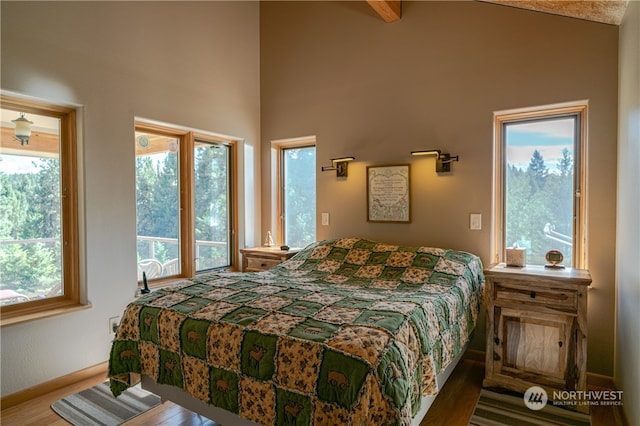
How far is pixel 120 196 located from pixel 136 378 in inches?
60.9

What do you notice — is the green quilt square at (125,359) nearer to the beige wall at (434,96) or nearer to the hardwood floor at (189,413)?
the hardwood floor at (189,413)

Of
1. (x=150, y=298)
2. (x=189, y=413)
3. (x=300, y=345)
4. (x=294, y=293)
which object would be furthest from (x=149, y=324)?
(x=300, y=345)

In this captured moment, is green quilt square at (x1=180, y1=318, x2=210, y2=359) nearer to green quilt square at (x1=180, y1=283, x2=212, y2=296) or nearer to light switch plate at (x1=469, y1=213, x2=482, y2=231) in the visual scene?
green quilt square at (x1=180, y1=283, x2=212, y2=296)

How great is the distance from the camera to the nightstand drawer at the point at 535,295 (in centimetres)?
235

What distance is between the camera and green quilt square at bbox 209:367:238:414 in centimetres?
171

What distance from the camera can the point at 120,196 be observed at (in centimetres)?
305

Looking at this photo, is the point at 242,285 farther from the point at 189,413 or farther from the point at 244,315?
the point at 189,413

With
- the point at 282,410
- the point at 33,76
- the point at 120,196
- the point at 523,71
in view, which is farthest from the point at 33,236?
A: the point at 523,71

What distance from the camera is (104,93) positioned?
2.93 metres

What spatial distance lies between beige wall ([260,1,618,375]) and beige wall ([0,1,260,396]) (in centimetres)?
85

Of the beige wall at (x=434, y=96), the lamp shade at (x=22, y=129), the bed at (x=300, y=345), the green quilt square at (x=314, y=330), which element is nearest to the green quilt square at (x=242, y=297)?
the bed at (x=300, y=345)

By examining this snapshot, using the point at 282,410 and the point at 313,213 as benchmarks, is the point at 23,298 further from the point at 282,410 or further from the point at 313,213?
the point at 313,213

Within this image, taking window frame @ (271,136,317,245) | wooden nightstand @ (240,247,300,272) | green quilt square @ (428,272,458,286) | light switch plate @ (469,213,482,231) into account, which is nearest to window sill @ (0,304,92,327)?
wooden nightstand @ (240,247,300,272)

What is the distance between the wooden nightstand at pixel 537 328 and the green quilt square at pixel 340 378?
5.11 ft
